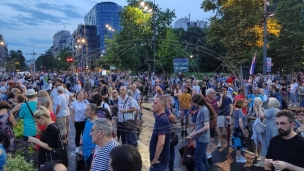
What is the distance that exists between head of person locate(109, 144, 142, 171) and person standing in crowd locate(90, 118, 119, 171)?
1039 millimetres

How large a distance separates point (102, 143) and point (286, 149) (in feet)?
7.03

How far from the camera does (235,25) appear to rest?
21.4 meters

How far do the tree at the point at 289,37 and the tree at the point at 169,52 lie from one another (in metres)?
11.4

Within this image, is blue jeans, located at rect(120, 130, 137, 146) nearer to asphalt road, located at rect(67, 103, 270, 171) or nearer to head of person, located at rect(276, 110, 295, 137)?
asphalt road, located at rect(67, 103, 270, 171)

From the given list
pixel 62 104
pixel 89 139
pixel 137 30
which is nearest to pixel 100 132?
pixel 89 139

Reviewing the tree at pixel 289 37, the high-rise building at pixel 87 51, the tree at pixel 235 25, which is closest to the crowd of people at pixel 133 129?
the tree at pixel 235 25

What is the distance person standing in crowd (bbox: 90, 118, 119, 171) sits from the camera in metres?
3.58

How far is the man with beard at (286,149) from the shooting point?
3.63 metres

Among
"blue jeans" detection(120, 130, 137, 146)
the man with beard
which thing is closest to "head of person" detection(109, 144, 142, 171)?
the man with beard

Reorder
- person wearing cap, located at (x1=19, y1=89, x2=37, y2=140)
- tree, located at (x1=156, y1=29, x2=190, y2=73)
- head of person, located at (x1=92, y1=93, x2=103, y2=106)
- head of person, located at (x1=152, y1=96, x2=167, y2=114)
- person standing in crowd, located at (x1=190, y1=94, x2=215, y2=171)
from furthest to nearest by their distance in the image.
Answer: tree, located at (x1=156, y1=29, x2=190, y2=73) → head of person, located at (x1=92, y1=93, x2=103, y2=106) → person wearing cap, located at (x1=19, y1=89, x2=37, y2=140) → person standing in crowd, located at (x1=190, y1=94, x2=215, y2=171) → head of person, located at (x1=152, y1=96, x2=167, y2=114)

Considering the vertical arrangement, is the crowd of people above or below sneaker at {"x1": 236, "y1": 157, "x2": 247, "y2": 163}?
above

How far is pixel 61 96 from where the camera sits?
29.4ft

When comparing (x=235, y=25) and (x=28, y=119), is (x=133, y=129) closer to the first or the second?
(x=28, y=119)

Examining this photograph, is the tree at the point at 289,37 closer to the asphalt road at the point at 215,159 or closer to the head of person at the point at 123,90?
the asphalt road at the point at 215,159
